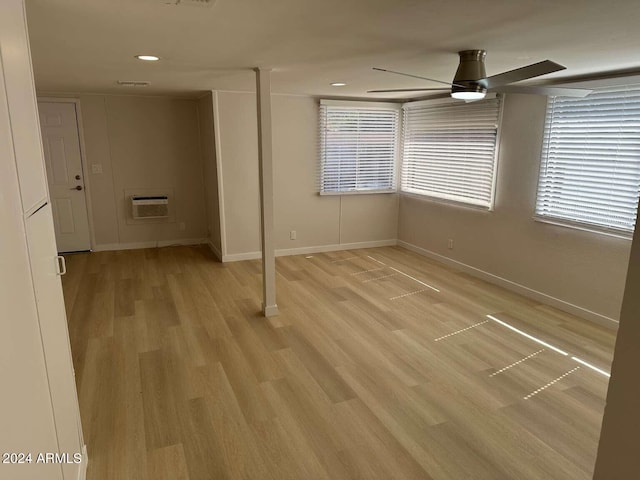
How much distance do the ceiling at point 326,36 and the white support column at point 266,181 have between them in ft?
0.68

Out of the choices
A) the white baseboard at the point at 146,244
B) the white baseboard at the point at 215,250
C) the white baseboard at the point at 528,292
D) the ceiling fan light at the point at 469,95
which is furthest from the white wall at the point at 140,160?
the ceiling fan light at the point at 469,95

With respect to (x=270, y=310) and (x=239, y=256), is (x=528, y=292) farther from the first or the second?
(x=239, y=256)

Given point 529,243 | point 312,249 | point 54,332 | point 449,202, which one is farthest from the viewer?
point 312,249

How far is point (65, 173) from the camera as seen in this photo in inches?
227

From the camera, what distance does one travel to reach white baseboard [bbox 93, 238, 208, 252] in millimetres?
6133

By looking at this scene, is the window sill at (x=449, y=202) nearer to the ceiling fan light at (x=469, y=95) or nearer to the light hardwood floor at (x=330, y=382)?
the light hardwood floor at (x=330, y=382)

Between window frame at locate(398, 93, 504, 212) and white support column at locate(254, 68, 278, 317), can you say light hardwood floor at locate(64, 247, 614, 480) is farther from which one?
window frame at locate(398, 93, 504, 212)

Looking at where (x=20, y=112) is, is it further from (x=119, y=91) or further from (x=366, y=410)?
(x=119, y=91)

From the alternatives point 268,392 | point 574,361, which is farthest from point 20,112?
point 574,361

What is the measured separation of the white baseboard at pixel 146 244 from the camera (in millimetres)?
6133

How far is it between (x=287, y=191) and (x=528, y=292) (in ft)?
11.0

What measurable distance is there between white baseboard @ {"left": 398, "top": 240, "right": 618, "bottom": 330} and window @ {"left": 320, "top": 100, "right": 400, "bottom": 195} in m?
1.38

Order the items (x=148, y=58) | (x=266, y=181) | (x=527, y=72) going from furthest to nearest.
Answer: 1. (x=266, y=181)
2. (x=148, y=58)
3. (x=527, y=72)

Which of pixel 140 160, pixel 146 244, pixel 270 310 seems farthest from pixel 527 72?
pixel 146 244
